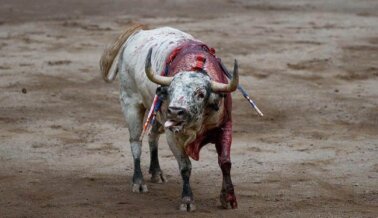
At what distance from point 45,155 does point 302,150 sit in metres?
2.37

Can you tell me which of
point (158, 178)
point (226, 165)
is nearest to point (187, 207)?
point (226, 165)

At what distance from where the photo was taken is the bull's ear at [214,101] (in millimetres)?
6996

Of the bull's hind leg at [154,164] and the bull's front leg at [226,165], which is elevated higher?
the bull's front leg at [226,165]

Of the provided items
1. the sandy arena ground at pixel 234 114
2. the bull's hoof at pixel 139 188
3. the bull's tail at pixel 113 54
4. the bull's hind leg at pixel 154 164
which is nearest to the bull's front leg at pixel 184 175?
the sandy arena ground at pixel 234 114

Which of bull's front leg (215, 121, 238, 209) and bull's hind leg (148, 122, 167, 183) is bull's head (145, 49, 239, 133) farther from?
bull's hind leg (148, 122, 167, 183)

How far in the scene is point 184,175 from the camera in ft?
24.2

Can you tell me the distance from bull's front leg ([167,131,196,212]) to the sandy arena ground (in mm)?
103

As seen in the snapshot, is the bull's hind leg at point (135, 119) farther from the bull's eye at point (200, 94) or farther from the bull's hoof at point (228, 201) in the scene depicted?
the bull's eye at point (200, 94)

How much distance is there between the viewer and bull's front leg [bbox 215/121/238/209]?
23.9 ft

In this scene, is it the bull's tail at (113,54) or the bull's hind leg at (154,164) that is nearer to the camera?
the bull's hind leg at (154,164)

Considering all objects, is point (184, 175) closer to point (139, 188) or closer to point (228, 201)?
point (228, 201)

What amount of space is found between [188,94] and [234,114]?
4032 millimetres

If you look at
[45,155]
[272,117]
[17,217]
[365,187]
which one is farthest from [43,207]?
[272,117]

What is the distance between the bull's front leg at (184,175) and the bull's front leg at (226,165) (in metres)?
0.23
